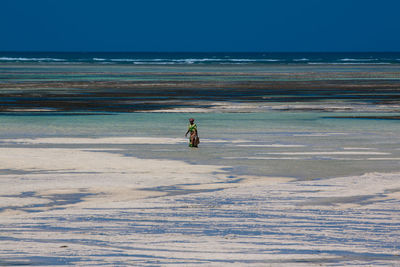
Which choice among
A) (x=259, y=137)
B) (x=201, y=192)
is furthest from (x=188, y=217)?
(x=259, y=137)

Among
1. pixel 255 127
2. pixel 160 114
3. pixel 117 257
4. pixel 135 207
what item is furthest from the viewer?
pixel 160 114

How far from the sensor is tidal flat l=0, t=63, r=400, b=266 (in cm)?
901

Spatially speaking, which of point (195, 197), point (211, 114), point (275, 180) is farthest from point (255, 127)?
point (195, 197)

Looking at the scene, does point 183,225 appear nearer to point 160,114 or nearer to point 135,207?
point 135,207

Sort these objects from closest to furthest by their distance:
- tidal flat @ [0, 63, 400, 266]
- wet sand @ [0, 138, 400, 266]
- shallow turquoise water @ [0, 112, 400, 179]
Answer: wet sand @ [0, 138, 400, 266], tidal flat @ [0, 63, 400, 266], shallow turquoise water @ [0, 112, 400, 179]

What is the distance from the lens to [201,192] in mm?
13016

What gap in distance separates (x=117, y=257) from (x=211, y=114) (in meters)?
23.0

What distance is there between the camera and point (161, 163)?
16.6 metres

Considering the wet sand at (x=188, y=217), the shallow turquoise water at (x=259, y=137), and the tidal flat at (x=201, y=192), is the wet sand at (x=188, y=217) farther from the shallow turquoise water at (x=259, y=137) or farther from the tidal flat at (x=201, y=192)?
the shallow turquoise water at (x=259, y=137)

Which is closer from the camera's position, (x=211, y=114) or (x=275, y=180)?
(x=275, y=180)

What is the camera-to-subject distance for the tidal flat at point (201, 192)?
29.6 ft

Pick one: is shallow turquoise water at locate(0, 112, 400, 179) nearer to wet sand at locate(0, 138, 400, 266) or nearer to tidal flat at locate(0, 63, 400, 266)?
tidal flat at locate(0, 63, 400, 266)

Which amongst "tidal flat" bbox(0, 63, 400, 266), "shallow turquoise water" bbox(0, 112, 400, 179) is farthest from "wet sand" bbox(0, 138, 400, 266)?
"shallow turquoise water" bbox(0, 112, 400, 179)

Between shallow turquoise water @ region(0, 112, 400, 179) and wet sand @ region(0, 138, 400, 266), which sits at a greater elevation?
shallow turquoise water @ region(0, 112, 400, 179)
